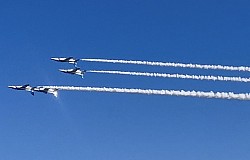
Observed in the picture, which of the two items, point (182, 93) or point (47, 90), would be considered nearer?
point (182, 93)

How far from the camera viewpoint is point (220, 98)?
282 feet

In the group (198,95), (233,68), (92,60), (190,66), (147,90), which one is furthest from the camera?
(92,60)

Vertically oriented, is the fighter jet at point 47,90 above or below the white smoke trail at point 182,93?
above

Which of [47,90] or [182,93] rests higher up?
[47,90]

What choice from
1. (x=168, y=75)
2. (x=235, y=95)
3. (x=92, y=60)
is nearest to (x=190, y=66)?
(x=168, y=75)

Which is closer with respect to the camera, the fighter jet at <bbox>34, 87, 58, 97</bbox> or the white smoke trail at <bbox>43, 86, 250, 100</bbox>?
the white smoke trail at <bbox>43, 86, 250, 100</bbox>

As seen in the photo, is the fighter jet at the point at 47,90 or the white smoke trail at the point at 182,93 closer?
the white smoke trail at the point at 182,93

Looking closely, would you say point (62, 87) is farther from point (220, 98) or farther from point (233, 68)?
point (220, 98)

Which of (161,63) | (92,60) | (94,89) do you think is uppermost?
(92,60)

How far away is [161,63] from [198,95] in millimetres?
57419

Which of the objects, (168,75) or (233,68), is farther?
(168,75)

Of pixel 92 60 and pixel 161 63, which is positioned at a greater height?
pixel 92 60

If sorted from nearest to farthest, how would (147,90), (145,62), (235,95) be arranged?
(235,95), (147,90), (145,62)

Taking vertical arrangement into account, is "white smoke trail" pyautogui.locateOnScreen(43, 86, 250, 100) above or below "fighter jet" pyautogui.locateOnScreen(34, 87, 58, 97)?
below
